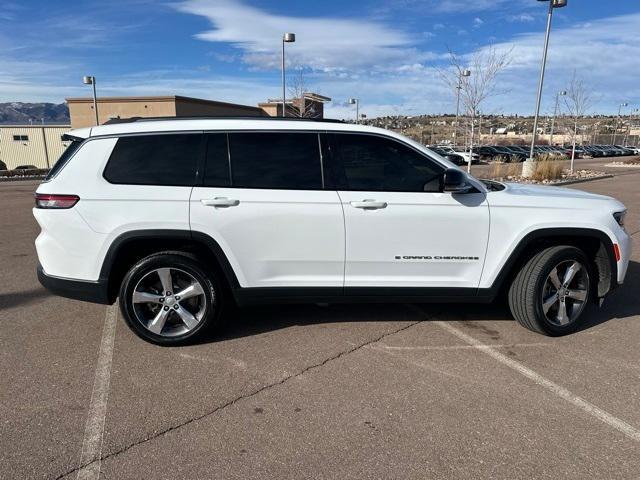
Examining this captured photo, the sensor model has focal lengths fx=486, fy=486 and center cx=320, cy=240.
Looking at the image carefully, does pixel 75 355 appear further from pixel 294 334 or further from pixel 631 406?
pixel 631 406

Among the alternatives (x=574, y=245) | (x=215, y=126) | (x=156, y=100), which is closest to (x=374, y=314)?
(x=574, y=245)

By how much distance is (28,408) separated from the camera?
3096 millimetres

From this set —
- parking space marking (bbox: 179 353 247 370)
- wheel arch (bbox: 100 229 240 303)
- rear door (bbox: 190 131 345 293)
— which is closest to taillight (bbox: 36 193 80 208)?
wheel arch (bbox: 100 229 240 303)

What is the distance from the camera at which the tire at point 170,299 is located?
3.88 meters

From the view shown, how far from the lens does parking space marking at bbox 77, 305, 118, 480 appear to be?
2.57 meters

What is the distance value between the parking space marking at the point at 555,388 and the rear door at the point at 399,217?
0.63 m

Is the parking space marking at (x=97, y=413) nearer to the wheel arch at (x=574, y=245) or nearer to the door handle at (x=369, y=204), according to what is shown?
the door handle at (x=369, y=204)

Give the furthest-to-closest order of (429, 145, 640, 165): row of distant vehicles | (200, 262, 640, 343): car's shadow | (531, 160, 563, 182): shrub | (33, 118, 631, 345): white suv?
(429, 145, 640, 165): row of distant vehicles, (531, 160, 563, 182): shrub, (200, 262, 640, 343): car's shadow, (33, 118, 631, 345): white suv

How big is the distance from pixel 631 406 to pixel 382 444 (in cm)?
173

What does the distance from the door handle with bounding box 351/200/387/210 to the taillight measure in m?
2.17

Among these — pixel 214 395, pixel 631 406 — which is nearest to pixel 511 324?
pixel 631 406

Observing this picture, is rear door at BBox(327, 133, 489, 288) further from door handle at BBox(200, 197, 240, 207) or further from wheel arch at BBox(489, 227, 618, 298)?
door handle at BBox(200, 197, 240, 207)

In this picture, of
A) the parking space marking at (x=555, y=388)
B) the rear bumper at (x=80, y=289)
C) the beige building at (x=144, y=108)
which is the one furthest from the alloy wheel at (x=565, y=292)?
the beige building at (x=144, y=108)

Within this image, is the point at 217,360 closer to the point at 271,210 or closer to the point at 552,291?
the point at 271,210
